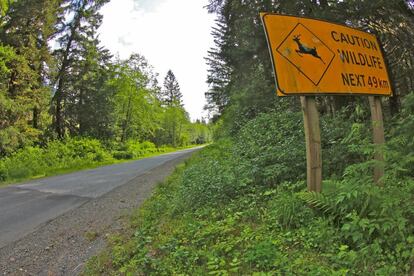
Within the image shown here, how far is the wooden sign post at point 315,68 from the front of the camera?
386 centimetres

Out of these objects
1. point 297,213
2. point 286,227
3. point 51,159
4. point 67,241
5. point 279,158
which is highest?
point 51,159

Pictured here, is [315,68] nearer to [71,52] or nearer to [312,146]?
[312,146]

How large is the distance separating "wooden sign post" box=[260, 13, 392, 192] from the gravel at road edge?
11.6 ft

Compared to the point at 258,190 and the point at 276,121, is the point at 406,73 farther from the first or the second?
the point at 258,190

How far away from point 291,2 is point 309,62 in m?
5.00

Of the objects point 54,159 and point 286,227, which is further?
point 54,159

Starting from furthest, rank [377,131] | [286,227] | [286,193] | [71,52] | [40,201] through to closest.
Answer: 1. [71,52]
2. [40,201]
3. [286,193]
4. [377,131]
5. [286,227]

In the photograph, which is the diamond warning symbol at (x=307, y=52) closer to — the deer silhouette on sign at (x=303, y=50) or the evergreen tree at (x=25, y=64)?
the deer silhouette on sign at (x=303, y=50)

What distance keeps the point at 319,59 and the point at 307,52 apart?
0.18 meters

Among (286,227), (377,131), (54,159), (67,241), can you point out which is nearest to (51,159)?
(54,159)

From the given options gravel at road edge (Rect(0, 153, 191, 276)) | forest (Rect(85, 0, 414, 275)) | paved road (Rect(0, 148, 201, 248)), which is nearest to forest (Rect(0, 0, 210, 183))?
paved road (Rect(0, 148, 201, 248))

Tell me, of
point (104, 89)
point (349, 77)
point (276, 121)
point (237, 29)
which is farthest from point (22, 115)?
point (349, 77)

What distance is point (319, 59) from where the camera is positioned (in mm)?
4023

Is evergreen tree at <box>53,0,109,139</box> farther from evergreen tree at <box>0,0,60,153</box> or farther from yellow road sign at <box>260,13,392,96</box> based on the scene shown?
yellow road sign at <box>260,13,392,96</box>
